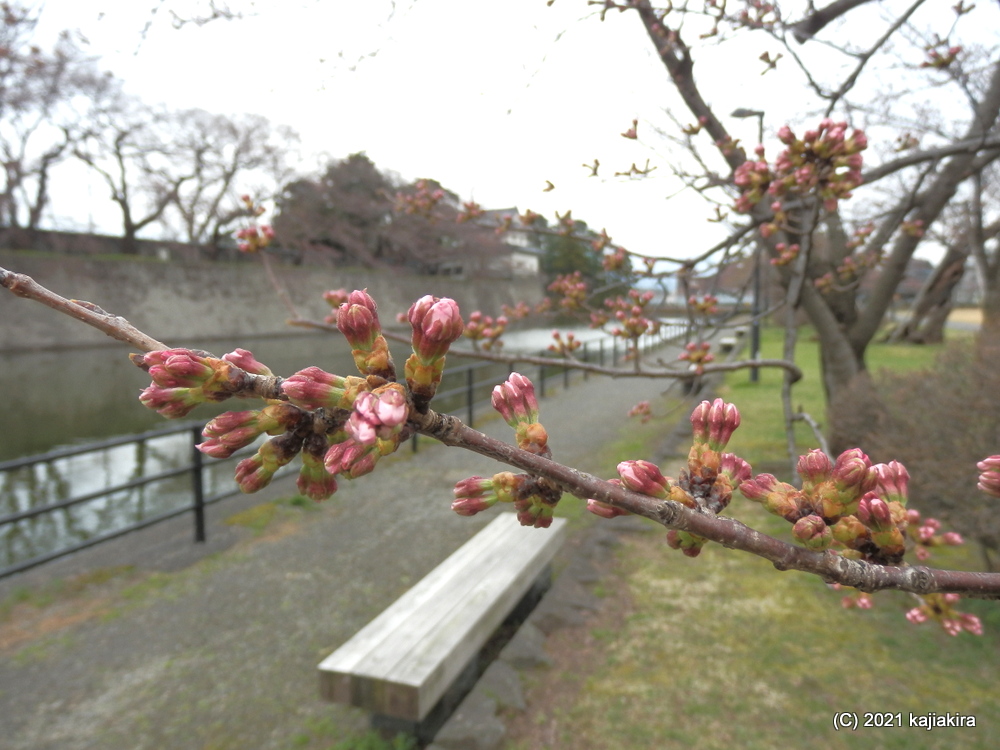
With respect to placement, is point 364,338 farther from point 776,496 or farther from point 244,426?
point 776,496

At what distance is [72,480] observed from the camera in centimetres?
820

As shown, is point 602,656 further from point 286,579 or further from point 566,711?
point 286,579

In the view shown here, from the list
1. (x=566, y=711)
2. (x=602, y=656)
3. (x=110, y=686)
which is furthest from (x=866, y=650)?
(x=110, y=686)

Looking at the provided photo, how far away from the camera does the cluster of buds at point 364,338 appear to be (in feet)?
2.31

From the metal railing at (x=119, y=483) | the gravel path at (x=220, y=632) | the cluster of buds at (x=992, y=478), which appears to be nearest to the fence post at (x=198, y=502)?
the metal railing at (x=119, y=483)

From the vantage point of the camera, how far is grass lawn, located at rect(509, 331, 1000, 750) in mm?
3195

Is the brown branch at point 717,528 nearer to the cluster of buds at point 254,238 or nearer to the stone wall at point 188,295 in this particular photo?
the cluster of buds at point 254,238

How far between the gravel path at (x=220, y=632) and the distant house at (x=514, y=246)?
286 centimetres

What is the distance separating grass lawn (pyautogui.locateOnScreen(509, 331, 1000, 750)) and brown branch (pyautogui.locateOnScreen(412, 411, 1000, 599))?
2.86m

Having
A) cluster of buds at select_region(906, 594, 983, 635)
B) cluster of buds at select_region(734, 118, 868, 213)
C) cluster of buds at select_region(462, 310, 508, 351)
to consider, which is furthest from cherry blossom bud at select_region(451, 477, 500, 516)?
cluster of buds at select_region(462, 310, 508, 351)

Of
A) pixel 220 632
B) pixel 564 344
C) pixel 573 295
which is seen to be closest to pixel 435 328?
pixel 564 344

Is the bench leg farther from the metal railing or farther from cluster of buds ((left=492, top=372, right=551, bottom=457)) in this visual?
cluster of buds ((left=492, top=372, right=551, bottom=457))

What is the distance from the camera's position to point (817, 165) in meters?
2.33

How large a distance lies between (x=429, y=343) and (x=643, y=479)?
1.11 ft
